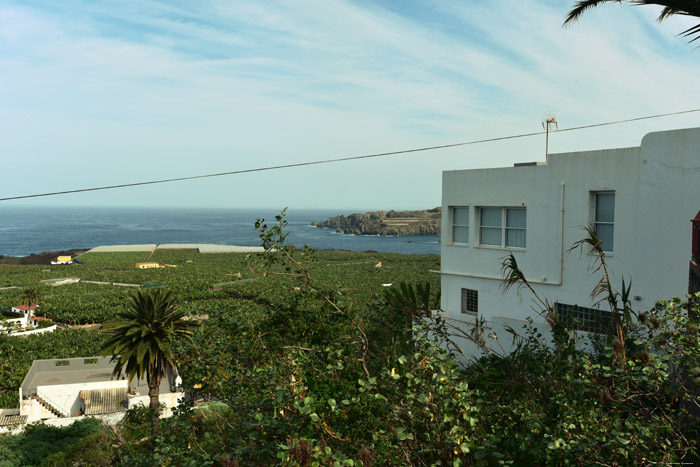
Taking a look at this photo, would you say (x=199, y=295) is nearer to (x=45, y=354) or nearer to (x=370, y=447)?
(x=45, y=354)

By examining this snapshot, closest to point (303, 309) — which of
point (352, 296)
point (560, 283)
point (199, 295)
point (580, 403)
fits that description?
point (580, 403)

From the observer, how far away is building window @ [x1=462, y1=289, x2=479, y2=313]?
20203 millimetres

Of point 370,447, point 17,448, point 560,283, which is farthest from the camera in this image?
point 17,448

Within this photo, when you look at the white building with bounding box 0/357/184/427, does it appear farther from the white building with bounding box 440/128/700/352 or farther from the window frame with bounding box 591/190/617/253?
the window frame with bounding box 591/190/617/253

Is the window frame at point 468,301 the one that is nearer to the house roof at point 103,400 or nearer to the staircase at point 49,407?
the house roof at point 103,400

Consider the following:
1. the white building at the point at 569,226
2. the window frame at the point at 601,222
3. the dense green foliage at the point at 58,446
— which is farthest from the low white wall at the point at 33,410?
the window frame at the point at 601,222

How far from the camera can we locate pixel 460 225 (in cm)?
2044

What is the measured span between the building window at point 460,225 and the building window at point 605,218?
15.0 feet

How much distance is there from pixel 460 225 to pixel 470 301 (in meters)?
2.84

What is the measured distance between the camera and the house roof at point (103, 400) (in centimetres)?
3183

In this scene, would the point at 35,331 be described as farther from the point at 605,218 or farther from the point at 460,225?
the point at 605,218

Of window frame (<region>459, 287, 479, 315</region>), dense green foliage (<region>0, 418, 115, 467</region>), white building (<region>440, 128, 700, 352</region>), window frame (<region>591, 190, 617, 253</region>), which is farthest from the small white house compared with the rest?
window frame (<region>591, 190, 617, 253</region>)

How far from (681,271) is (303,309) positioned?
Result: 1067 centimetres

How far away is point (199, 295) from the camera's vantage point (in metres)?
79.2
